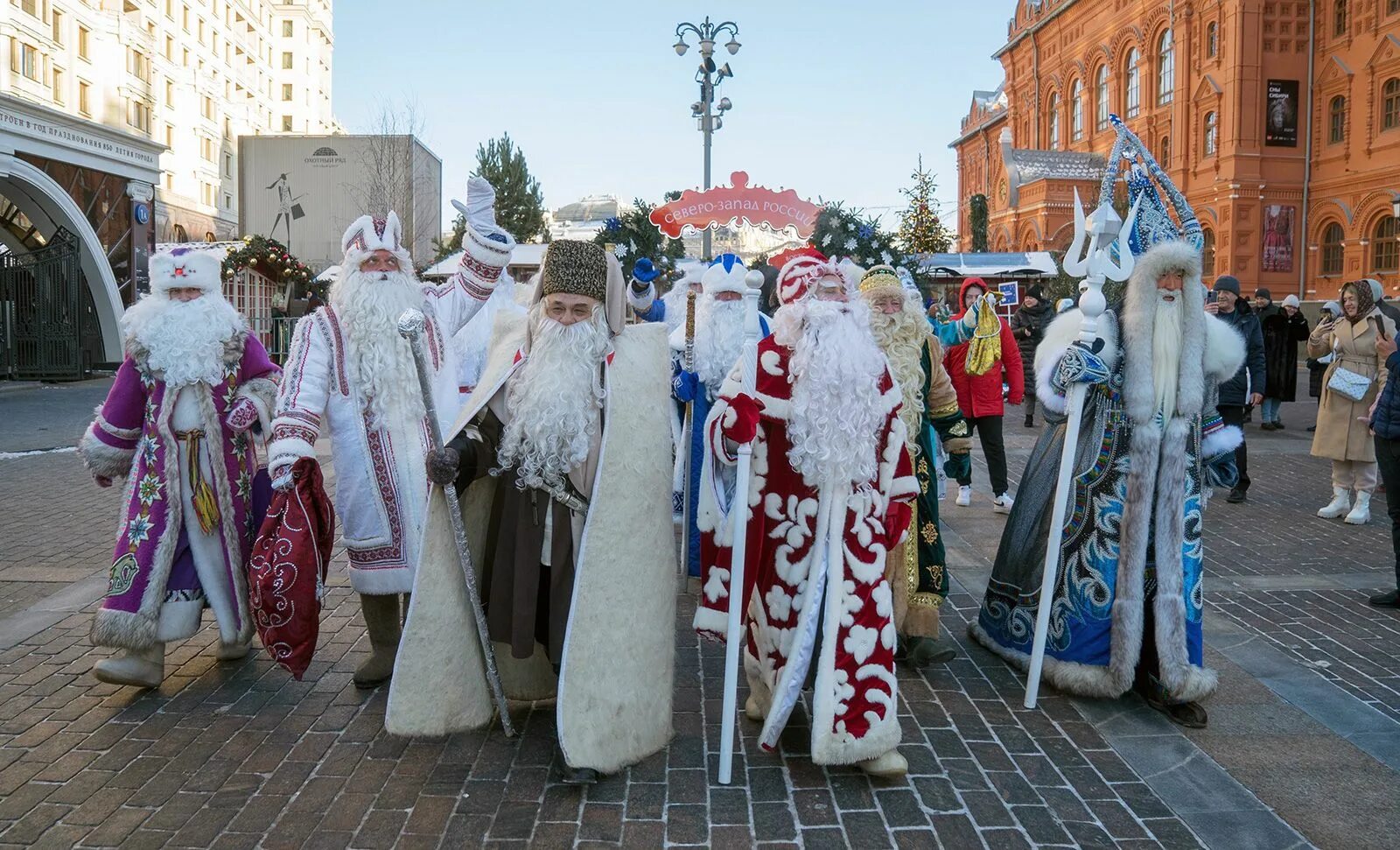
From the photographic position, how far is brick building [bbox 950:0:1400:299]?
29344 mm

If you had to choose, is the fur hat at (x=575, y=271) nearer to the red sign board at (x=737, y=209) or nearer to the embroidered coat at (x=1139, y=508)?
the embroidered coat at (x=1139, y=508)

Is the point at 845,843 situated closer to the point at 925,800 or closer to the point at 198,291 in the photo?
the point at 925,800

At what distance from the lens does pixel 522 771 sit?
377cm

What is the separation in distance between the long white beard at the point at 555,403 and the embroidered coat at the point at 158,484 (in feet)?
5.31

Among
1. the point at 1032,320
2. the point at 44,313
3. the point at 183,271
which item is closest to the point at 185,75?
the point at 44,313

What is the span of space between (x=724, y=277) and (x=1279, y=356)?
10.8 m

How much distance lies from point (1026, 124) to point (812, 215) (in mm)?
43351

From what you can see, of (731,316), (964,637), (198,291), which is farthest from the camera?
(731,316)

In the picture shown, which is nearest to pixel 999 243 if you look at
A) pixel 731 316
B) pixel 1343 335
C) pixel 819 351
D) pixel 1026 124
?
pixel 1026 124

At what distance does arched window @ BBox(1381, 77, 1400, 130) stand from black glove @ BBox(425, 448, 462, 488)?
109ft

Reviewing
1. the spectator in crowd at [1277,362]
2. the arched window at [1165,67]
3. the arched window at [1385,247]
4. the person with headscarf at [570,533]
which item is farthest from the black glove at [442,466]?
the arched window at [1165,67]

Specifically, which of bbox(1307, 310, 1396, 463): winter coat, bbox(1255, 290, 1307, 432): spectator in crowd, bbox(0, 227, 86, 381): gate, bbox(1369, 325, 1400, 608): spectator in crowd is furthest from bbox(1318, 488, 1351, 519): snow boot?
bbox(0, 227, 86, 381): gate

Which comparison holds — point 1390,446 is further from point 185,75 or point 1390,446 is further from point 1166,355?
point 185,75

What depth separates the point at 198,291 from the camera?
481cm
